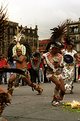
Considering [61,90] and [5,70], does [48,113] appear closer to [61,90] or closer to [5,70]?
[61,90]

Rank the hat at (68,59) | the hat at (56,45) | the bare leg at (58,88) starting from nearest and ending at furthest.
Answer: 1. the bare leg at (58,88)
2. the hat at (56,45)
3. the hat at (68,59)

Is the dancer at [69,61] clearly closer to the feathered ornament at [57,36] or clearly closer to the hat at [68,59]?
the hat at [68,59]

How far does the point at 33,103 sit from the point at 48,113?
2.43 metres

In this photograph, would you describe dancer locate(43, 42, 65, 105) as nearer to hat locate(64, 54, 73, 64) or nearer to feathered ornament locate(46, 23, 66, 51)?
feathered ornament locate(46, 23, 66, 51)

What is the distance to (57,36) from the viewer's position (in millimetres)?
12570

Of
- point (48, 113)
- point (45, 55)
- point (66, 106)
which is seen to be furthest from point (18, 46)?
point (48, 113)

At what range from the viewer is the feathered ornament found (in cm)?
1245

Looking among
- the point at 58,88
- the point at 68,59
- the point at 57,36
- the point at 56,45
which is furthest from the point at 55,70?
the point at 68,59

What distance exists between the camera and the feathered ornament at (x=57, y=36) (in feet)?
40.9

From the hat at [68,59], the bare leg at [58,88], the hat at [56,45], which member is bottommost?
the bare leg at [58,88]

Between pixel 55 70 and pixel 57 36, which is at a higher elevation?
pixel 57 36

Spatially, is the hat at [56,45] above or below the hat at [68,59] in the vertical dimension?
above

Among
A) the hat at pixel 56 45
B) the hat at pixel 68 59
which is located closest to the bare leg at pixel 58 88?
the hat at pixel 56 45

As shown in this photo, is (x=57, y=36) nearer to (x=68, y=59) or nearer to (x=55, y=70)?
(x=55, y=70)
